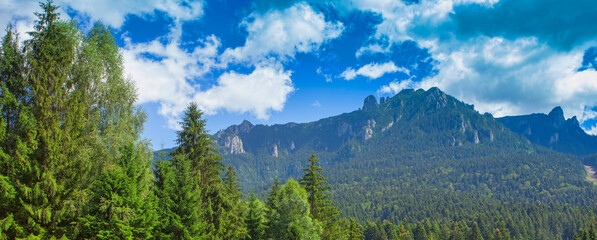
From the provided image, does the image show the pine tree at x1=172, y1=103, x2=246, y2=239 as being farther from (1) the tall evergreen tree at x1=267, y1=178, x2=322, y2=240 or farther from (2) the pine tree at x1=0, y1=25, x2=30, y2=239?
(2) the pine tree at x1=0, y1=25, x2=30, y2=239

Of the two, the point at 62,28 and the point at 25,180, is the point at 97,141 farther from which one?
the point at 62,28

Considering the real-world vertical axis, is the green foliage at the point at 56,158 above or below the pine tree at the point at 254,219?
above

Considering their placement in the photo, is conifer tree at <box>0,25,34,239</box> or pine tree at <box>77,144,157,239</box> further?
pine tree at <box>77,144,157,239</box>

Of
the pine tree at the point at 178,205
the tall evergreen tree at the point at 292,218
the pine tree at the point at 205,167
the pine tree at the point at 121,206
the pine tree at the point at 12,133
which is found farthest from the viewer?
the tall evergreen tree at the point at 292,218

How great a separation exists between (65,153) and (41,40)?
22.3 feet

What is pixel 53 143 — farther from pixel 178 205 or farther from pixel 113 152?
pixel 178 205

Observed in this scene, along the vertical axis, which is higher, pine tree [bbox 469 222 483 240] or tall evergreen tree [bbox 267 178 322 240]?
tall evergreen tree [bbox 267 178 322 240]

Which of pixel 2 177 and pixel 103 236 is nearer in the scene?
pixel 2 177

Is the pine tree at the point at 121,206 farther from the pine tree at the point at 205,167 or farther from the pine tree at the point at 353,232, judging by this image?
the pine tree at the point at 353,232

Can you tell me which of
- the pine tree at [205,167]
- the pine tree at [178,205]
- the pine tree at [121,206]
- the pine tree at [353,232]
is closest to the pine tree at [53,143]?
the pine tree at [121,206]

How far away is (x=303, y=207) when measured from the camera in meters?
31.3

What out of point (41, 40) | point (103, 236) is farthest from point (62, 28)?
point (103, 236)

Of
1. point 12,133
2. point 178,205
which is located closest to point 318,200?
point 178,205

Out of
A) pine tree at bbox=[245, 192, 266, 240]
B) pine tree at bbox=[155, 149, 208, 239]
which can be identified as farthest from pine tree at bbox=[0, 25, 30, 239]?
pine tree at bbox=[245, 192, 266, 240]
